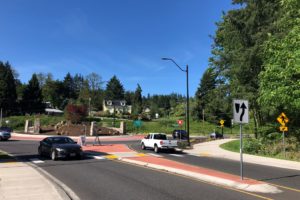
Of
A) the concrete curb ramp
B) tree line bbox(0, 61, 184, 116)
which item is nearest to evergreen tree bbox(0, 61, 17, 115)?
tree line bbox(0, 61, 184, 116)

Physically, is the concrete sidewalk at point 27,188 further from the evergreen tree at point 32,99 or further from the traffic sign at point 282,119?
the evergreen tree at point 32,99

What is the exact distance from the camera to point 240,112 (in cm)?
1235

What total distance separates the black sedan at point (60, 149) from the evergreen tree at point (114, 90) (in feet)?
426

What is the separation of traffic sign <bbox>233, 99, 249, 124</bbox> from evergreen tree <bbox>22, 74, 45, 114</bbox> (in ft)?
313

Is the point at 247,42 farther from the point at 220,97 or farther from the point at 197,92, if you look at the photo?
the point at 197,92

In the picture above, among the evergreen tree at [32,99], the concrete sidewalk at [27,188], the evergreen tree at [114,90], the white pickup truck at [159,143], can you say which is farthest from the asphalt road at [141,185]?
the evergreen tree at [114,90]

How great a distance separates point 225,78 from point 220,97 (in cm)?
222

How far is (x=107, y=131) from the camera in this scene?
6256 centimetres

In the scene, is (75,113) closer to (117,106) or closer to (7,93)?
(7,93)

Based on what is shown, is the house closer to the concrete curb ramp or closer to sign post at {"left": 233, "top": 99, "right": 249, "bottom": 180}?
the concrete curb ramp

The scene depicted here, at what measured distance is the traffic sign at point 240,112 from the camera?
1224 centimetres

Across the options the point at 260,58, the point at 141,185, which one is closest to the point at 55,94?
the point at 260,58

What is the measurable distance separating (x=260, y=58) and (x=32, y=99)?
269 feet

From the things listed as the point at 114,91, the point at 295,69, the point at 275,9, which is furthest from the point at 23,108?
the point at 295,69
